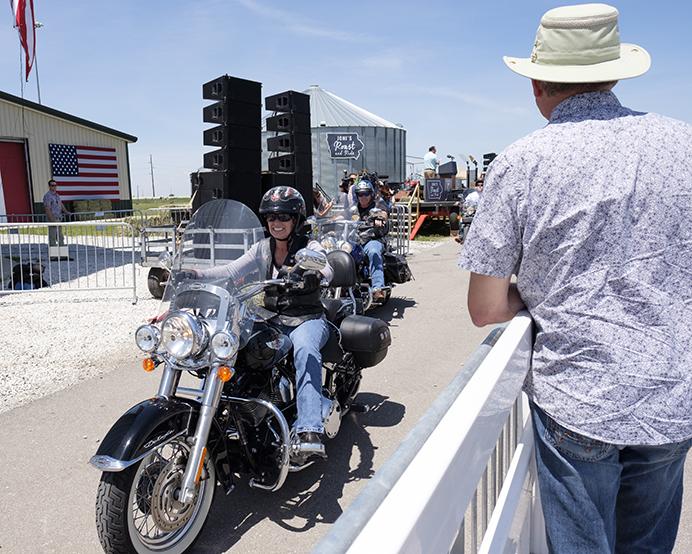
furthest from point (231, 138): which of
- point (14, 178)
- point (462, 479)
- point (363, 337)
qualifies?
point (14, 178)

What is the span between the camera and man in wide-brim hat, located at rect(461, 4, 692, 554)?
1.50 m

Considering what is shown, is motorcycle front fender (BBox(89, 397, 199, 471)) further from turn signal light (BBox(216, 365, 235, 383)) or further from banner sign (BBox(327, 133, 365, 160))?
banner sign (BBox(327, 133, 365, 160))

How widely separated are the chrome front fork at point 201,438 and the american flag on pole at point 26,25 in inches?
749

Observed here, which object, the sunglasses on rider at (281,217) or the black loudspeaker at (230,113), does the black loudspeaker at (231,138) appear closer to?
the black loudspeaker at (230,113)

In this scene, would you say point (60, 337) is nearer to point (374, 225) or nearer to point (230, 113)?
point (374, 225)

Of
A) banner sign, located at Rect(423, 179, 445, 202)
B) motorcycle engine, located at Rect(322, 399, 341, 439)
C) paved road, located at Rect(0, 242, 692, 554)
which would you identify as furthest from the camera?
banner sign, located at Rect(423, 179, 445, 202)

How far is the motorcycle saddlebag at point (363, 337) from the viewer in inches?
166

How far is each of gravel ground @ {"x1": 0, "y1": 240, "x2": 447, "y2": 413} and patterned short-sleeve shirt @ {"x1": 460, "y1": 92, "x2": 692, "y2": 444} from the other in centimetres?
494

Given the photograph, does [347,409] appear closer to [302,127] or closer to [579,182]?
[579,182]

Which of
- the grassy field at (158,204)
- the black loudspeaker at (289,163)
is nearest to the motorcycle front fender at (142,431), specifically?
the black loudspeaker at (289,163)

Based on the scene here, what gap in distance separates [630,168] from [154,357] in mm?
2438

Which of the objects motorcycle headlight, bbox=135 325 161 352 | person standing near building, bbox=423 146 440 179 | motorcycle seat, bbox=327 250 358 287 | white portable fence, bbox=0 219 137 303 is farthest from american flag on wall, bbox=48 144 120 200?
motorcycle headlight, bbox=135 325 161 352

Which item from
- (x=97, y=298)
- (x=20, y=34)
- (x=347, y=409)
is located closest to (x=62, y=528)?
(x=347, y=409)

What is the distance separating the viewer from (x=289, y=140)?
12594 mm
